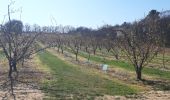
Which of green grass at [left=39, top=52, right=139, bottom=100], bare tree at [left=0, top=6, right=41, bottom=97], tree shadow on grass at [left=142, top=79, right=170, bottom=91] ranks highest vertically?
bare tree at [left=0, top=6, right=41, bottom=97]

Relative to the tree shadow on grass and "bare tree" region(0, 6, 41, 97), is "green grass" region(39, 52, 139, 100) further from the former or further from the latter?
"bare tree" region(0, 6, 41, 97)

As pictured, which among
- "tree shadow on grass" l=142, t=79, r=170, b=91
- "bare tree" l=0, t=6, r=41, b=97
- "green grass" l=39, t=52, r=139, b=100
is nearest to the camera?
"green grass" l=39, t=52, r=139, b=100

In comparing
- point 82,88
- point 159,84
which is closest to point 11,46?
point 82,88

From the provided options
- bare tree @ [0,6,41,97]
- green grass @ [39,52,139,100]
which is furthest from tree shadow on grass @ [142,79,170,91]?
bare tree @ [0,6,41,97]

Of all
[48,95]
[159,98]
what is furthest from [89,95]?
[159,98]

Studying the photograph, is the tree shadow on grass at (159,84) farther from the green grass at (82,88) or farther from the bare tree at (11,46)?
the bare tree at (11,46)

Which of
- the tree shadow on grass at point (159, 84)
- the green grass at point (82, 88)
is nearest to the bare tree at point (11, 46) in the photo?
the green grass at point (82, 88)

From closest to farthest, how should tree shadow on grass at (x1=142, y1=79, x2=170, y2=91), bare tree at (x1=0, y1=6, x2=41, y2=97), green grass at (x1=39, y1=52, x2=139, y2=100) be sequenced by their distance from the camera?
1. green grass at (x1=39, y1=52, x2=139, y2=100)
2. bare tree at (x1=0, y1=6, x2=41, y2=97)
3. tree shadow on grass at (x1=142, y1=79, x2=170, y2=91)

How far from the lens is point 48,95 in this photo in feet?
49.0

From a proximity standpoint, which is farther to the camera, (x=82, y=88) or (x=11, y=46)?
(x=11, y=46)

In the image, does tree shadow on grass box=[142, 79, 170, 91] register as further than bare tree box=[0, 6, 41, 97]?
Yes

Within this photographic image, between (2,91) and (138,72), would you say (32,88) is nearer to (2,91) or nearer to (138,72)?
(2,91)

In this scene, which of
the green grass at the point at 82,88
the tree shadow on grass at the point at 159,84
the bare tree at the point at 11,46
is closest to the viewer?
the green grass at the point at 82,88

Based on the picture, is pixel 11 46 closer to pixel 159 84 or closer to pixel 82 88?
pixel 82 88
